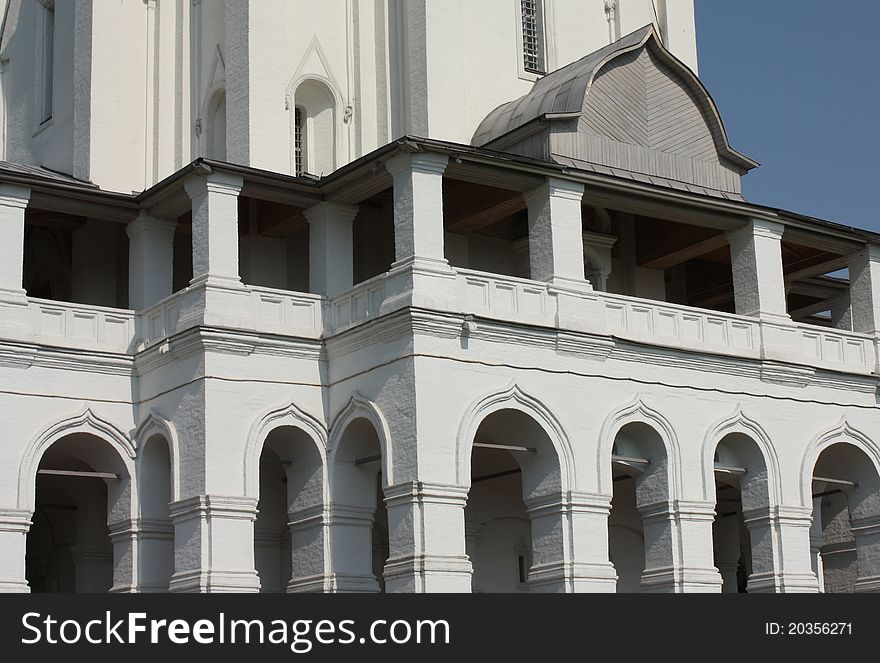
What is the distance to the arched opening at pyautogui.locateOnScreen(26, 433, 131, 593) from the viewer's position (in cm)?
2766

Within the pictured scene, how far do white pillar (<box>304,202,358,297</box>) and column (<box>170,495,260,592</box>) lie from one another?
3.98 metres

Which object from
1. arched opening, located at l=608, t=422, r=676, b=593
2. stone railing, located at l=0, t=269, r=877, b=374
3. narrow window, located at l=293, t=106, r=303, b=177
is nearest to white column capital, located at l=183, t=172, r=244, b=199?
stone railing, located at l=0, t=269, r=877, b=374

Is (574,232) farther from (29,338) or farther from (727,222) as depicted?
(29,338)

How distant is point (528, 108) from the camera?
30.1 m

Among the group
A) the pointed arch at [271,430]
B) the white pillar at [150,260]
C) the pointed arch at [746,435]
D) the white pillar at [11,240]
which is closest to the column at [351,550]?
the pointed arch at [271,430]

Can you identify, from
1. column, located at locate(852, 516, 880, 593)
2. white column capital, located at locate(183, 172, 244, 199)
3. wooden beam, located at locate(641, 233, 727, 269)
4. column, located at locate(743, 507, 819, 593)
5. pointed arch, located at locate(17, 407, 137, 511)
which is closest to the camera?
pointed arch, located at locate(17, 407, 137, 511)

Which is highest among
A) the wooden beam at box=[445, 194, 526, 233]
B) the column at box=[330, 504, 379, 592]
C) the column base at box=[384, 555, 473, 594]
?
the wooden beam at box=[445, 194, 526, 233]

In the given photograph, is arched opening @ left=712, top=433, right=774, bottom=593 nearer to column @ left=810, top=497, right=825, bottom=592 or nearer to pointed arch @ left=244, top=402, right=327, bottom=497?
column @ left=810, top=497, right=825, bottom=592

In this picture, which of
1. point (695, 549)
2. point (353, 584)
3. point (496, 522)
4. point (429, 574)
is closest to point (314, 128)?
point (496, 522)

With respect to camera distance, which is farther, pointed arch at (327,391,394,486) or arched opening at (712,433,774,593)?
arched opening at (712,433,774,593)

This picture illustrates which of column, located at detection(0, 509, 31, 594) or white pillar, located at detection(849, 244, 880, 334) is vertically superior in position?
white pillar, located at detection(849, 244, 880, 334)

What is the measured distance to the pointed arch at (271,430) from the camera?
2591cm
